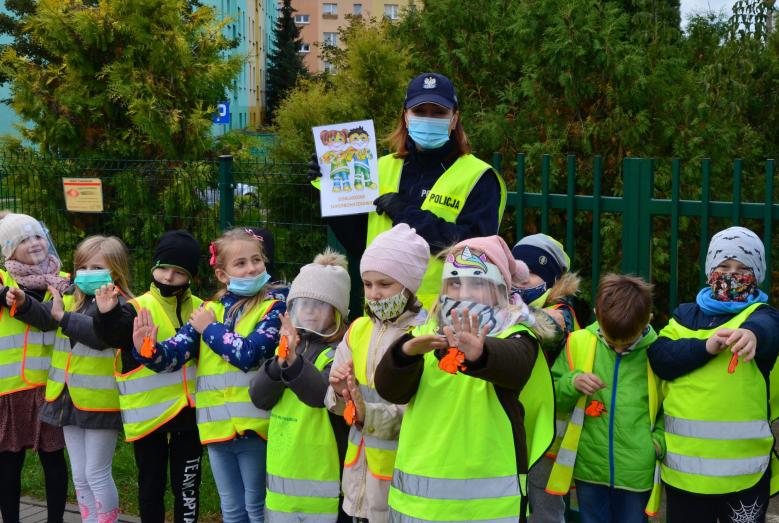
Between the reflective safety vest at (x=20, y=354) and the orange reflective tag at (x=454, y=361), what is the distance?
120 inches

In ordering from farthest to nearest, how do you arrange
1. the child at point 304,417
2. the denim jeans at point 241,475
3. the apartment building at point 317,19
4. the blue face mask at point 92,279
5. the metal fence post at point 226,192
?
Result: the apartment building at point 317,19 → the metal fence post at point 226,192 → the blue face mask at point 92,279 → the denim jeans at point 241,475 → the child at point 304,417

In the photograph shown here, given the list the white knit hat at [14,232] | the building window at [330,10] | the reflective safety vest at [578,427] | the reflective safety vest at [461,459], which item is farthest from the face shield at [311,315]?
the building window at [330,10]

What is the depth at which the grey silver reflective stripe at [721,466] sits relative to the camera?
3.63 m

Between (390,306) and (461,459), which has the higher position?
(390,306)

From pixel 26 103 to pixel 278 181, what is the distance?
315 centimetres

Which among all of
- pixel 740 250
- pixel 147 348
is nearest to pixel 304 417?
pixel 147 348

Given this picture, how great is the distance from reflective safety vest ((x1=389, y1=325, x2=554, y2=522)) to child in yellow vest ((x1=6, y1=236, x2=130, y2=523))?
7.39 ft

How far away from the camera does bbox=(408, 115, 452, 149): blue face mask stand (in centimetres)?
423

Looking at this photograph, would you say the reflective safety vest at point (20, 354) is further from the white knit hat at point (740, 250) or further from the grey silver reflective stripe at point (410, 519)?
the white knit hat at point (740, 250)

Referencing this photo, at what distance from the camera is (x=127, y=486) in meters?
6.09

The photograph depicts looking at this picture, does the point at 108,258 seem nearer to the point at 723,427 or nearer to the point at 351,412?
the point at 351,412

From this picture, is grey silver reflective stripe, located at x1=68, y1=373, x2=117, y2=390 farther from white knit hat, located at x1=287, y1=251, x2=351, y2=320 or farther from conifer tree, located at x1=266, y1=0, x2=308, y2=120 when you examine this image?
conifer tree, located at x1=266, y1=0, x2=308, y2=120

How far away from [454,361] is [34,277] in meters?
3.11

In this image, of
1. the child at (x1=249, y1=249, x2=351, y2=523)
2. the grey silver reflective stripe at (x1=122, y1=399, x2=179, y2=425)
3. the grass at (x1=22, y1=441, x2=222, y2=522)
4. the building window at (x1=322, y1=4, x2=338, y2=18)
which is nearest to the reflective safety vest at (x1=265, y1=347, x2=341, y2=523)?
the child at (x1=249, y1=249, x2=351, y2=523)
